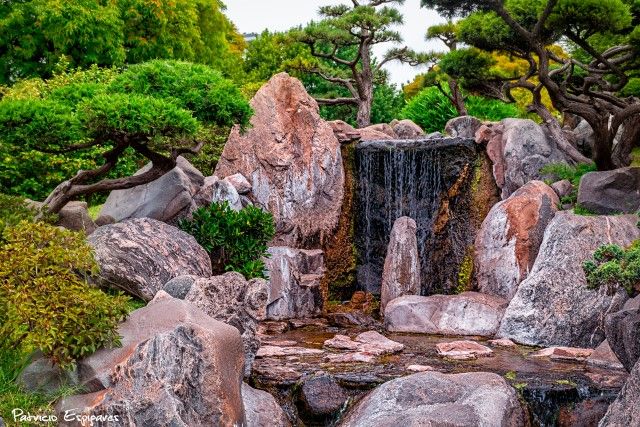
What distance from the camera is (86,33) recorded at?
2588 cm

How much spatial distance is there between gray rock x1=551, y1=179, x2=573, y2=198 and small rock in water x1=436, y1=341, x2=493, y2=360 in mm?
4737

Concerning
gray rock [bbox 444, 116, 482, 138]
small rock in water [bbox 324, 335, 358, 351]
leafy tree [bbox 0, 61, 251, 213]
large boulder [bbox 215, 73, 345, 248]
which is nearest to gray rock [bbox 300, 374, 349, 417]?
small rock in water [bbox 324, 335, 358, 351]

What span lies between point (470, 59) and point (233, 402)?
13.3 m

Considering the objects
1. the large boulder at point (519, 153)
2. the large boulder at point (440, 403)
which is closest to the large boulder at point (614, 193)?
the large boulder at point (519, 153)

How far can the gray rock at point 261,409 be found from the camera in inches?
375

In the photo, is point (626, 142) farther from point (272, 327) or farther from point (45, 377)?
point (45, 377)

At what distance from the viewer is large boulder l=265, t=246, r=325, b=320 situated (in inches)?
630

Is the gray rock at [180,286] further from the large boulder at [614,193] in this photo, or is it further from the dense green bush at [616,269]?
the large boulder at [614,193]

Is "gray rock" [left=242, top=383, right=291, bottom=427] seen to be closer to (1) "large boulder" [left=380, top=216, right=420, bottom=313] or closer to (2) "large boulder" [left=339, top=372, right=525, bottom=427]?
(2) "large boulder" [left=339, top=372, right=525, bottom=427]

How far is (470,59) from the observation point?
64.7 ft

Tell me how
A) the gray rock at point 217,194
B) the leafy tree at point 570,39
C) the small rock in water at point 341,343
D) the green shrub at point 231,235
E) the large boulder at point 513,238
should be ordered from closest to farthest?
1. the small rock in water at point 341,343
2. the green shrub at point 231,235
3. the leafy tree at point 570,39
4. the large boulder at point 513,238
5. the gray rock at point 217,194

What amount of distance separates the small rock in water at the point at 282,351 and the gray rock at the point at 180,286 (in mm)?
1825

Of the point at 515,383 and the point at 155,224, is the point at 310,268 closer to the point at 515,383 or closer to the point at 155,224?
the point at 155,224

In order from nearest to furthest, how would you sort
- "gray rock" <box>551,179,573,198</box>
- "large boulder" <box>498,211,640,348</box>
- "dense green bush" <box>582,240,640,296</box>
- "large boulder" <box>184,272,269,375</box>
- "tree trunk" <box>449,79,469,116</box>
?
"dense green bush" <box>582,240,640,296</box>, "large boulder" <box>184,272,269,375</box>, "large boulder" <box>498,211,640,348</box>, "gray rock" <box>551,179,573,198</box>, "tree trunk" <box>449,79,469,116</box>
